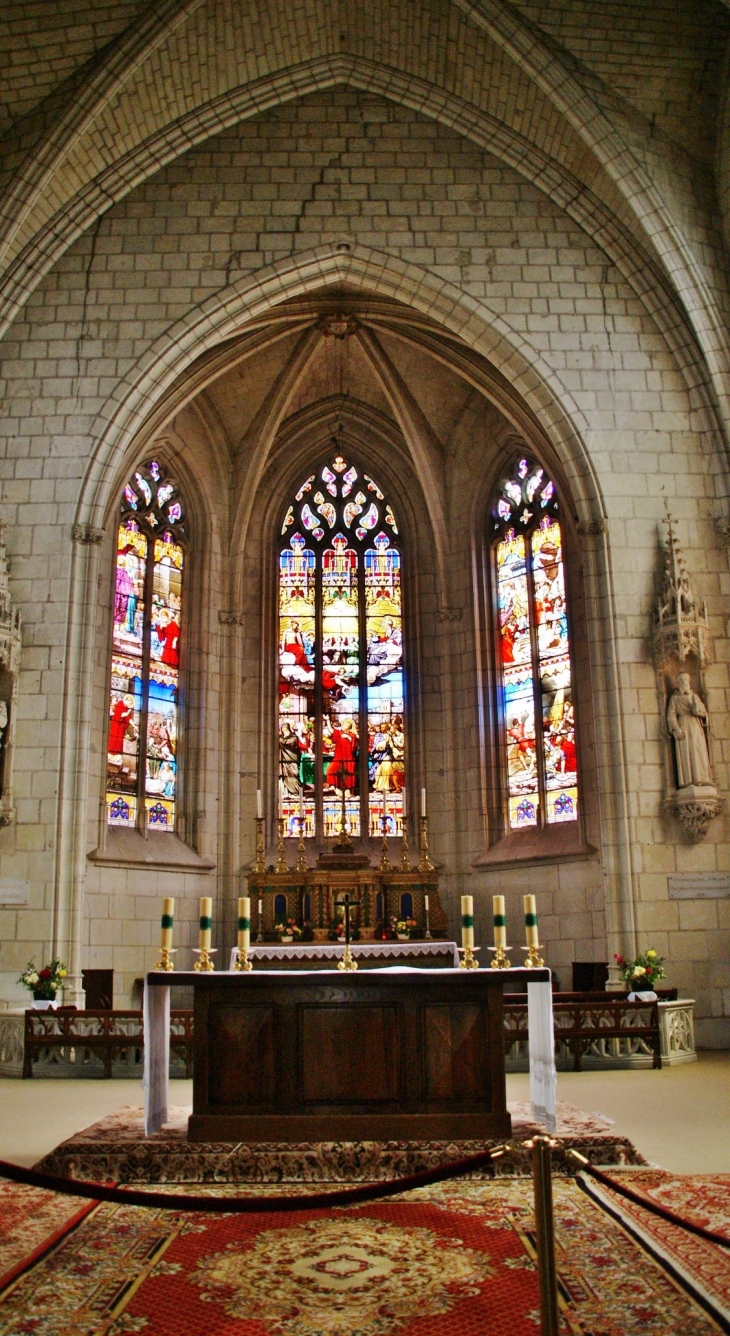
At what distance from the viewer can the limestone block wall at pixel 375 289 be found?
519 inches

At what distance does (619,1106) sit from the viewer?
8039 millimetres

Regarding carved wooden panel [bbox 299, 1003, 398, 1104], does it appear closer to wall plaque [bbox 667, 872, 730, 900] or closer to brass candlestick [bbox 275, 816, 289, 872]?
wall plaque [bbox 667, 872, 730, 900]

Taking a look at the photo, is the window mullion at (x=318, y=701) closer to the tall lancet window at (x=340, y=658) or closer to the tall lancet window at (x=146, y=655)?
the tall lancet window at (x=340, y=658)

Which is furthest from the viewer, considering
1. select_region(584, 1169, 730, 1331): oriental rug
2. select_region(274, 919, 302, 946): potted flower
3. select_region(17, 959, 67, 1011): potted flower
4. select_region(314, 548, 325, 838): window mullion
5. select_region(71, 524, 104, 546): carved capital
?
select_region(314, 548, 325, 838): window mullion

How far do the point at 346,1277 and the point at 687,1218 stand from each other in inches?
55.2

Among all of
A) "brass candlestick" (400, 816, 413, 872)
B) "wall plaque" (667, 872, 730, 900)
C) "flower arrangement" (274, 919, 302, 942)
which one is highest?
"brass candlestick" (400, 816, 413, 872)

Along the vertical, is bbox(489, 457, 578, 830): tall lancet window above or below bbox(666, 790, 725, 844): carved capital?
above

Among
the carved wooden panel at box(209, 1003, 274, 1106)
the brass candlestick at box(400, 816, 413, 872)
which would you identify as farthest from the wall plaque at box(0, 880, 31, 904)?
the carved wooden panel at box(209, 1003, 274, 1106)

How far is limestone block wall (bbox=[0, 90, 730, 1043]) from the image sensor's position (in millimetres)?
13172

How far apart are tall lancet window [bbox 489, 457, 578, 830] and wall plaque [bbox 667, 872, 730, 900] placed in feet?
9.97

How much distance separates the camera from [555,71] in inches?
525

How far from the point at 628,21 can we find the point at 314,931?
11722 mm

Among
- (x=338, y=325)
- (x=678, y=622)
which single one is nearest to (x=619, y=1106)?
(x=678, y=622)

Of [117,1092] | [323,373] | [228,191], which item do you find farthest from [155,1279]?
[323,373]
